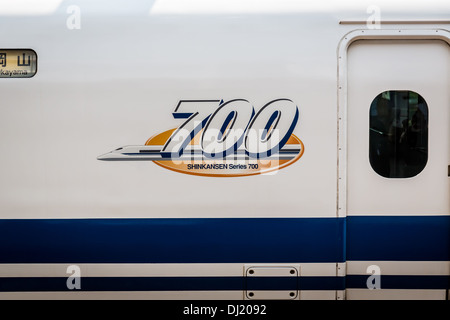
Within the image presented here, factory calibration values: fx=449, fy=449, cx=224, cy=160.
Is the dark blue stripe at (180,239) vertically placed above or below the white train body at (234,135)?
below

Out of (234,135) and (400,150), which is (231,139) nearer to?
(234,135)

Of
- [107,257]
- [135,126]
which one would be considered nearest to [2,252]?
[107,257]

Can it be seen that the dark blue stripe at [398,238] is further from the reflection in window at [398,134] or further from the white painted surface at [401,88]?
the reflection in window at [398,134]

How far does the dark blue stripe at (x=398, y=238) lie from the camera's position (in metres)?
2.96

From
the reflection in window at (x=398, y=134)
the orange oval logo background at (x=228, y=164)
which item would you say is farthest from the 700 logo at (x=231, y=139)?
the reflection in window at (x=398, y=134)

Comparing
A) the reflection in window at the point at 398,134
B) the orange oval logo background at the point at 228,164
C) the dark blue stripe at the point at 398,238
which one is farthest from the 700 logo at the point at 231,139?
the dark blue stripe at the point at 398,238

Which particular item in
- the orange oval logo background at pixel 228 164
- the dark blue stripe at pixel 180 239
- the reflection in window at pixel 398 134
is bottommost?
the dark blue stripe at pixel 180 239
